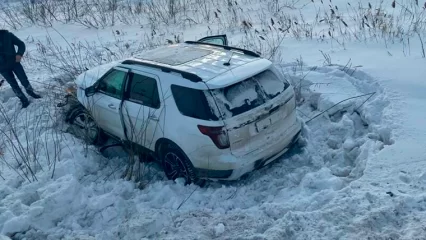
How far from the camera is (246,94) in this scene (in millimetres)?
5566

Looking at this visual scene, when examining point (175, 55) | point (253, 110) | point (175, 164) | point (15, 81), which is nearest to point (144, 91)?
point (175, 55)

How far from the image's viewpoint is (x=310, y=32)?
1081 cm

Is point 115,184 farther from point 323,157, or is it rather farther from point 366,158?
point 366,158

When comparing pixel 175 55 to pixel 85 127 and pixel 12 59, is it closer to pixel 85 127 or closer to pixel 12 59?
pixel 85 127

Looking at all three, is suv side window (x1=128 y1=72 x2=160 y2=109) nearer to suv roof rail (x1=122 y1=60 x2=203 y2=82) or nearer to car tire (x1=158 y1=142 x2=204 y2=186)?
suv roof rail (x1=122 y1=60 x2=203 y2=82)

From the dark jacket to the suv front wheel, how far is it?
14.6 ft

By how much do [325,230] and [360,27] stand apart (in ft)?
22.6

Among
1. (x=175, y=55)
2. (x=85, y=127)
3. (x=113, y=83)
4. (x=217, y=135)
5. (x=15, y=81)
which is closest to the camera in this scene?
(x=217, y=135)

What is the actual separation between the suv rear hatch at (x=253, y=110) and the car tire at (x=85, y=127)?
8.39 feet

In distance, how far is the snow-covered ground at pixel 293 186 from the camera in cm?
488

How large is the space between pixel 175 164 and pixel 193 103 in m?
0.96

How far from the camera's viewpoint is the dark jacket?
8.70m

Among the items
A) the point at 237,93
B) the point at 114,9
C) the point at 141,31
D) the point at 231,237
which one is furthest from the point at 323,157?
the point at 114,9

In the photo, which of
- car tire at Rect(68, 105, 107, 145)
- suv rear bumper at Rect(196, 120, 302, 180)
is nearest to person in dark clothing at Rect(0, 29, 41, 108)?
car tire at Rect(68, 105, 107, 145)
